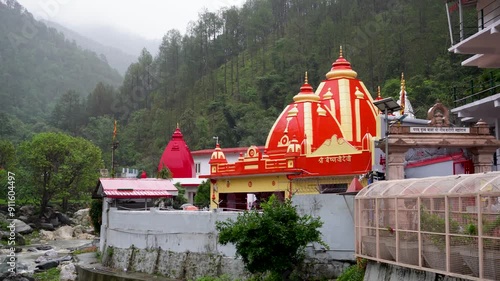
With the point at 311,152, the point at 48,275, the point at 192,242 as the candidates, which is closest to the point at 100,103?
the point at 48,275

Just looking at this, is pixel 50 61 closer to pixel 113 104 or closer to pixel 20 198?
pixel 113 104

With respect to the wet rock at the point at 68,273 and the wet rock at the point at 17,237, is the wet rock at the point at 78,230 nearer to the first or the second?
the wet rock at the point at 17,237

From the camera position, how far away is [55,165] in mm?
53406

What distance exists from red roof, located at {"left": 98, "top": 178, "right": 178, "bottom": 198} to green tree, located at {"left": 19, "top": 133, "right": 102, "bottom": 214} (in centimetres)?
2594

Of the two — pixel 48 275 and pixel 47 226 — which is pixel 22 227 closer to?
pixel 47 226

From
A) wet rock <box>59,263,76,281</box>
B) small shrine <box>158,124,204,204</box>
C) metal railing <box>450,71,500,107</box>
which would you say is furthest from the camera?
small shrine <box>158,124,204,204</box>

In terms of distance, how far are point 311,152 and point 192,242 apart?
8.52 m

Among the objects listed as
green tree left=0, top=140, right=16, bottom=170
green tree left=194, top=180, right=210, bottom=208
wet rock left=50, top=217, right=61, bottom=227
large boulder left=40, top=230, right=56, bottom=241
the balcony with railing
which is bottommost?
large boulder left=40, top=230, right=56, bottom=241

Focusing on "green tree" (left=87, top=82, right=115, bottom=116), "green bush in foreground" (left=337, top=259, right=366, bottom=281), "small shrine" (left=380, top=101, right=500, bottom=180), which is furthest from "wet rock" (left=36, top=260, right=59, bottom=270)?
"green tree" (left=87, top=82, right=115, bottom=116)

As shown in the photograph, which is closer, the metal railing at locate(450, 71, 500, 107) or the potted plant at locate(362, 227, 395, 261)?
Result: the potted plant at locate(362, 227, 395, 261)

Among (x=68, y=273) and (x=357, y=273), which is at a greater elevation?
(x=357, y=273)

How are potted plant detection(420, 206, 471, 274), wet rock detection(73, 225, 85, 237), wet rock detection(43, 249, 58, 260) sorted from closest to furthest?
potted plant detection(420, 206, 471, 274) < wet rock detection(43, 249, 58, 260) < wet rock detection(73, 225, 85, 237)

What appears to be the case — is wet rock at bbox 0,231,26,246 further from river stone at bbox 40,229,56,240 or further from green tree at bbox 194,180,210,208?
green tree at bbox 194,180,210,208

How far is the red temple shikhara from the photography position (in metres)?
25.6
